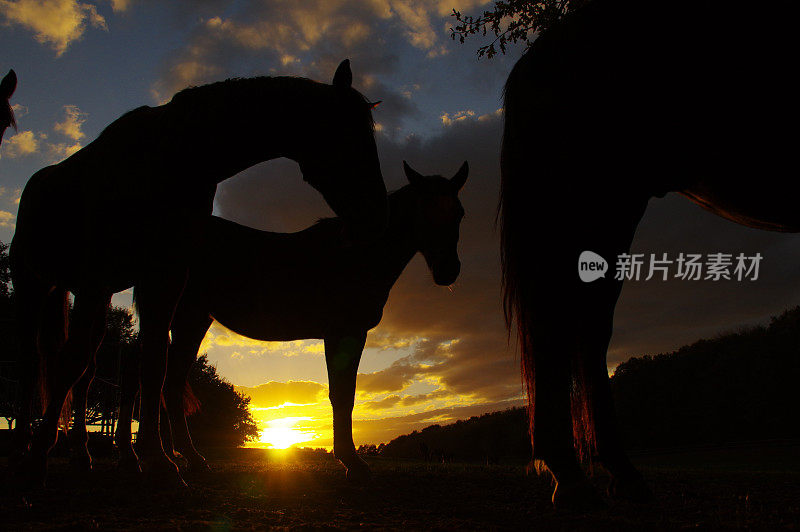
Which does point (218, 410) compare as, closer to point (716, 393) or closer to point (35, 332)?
point (716, 393)

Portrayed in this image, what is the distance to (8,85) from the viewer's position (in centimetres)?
288

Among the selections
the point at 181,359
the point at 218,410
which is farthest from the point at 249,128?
the point at 218,410

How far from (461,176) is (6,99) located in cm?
427

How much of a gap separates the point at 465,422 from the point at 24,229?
60.2 ft

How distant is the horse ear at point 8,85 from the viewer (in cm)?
285

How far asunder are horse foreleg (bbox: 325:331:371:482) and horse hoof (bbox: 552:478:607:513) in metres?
2.38

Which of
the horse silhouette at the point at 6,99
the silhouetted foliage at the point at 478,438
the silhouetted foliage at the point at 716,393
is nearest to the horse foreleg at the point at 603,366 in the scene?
the horse silhouette at the point at 6,99

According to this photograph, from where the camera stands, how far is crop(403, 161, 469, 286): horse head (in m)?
5.36

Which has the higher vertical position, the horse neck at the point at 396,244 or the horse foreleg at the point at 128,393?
the horse neck at the point at 396,244

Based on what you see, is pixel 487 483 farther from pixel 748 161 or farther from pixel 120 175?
pixel 120 175

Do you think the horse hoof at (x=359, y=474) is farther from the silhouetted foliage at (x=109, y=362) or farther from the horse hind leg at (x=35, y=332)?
the silhouetted foliage at (x=109, y=362)

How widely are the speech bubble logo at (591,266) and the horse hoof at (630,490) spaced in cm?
124

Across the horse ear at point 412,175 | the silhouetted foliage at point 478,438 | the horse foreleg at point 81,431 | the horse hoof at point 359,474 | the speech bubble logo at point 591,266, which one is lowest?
the silhouetted foliage at point 478,438

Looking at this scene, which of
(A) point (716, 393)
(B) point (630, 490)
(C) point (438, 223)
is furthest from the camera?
(A) point (716, 393)
